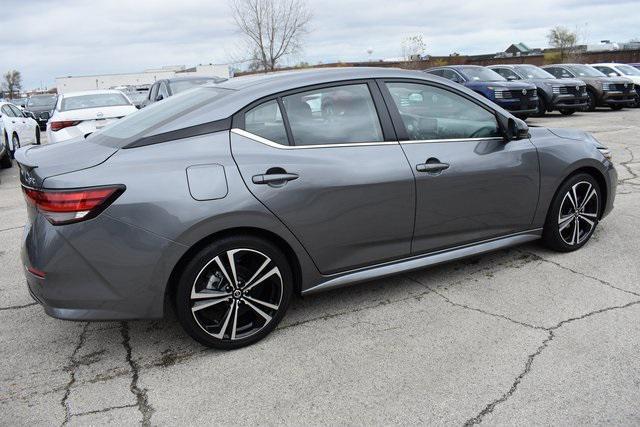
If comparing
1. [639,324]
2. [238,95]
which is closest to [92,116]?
[238,95]

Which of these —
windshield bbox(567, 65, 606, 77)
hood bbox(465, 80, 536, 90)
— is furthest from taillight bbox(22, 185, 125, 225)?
windshield bbox(567, 65, 606, 77)

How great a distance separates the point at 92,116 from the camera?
924cm

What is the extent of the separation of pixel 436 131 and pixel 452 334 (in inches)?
56.2

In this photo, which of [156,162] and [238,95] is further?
[238,95]

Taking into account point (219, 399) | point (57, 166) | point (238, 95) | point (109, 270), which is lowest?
point (219, 399)

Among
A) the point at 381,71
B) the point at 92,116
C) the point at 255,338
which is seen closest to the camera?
the point at 255,338

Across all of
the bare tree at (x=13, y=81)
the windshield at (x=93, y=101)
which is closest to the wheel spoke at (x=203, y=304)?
the windshield at (x=93, y=101)

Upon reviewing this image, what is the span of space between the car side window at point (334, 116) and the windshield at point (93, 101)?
25.3ft

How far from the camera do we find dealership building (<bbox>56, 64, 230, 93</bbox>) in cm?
7662

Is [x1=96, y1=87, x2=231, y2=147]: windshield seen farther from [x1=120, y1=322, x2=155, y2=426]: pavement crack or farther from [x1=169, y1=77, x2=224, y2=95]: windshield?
[x1=169, y1=77, x2=224, y2=95]: windshield

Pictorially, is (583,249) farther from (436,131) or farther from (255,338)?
(255,338)

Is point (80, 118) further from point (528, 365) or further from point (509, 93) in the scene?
point (509, 93)

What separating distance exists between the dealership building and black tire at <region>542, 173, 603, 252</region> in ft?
237

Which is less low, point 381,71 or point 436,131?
point 381,71
